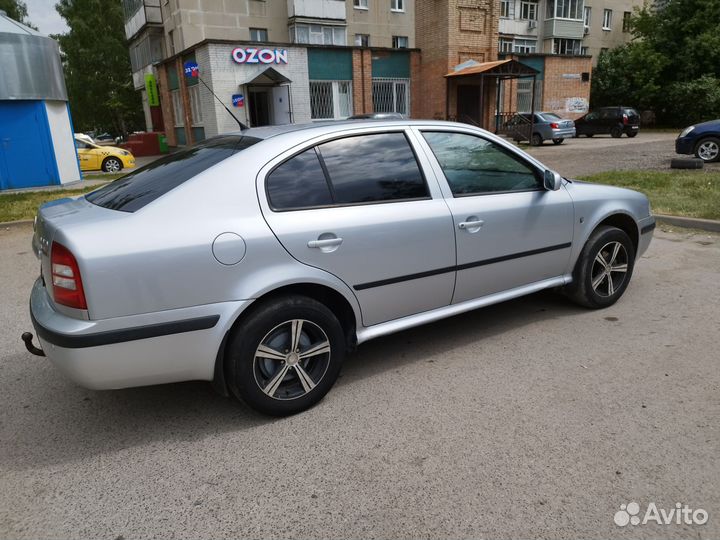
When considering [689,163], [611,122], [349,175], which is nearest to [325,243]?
[349,175]

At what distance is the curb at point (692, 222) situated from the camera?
7.15 metres

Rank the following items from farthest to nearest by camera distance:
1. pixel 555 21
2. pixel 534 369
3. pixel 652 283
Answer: pixel 555 21
pixel 652 283
pixel 534 369

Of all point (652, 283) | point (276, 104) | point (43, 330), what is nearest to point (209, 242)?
point (43, 330)

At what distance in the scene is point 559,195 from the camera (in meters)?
4.12

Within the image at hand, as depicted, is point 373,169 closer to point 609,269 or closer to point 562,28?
point 609,269

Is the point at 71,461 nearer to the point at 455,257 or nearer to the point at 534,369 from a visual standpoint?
the point at 455,257

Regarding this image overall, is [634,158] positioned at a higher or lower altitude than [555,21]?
lower

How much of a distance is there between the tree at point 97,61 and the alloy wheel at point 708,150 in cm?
4032

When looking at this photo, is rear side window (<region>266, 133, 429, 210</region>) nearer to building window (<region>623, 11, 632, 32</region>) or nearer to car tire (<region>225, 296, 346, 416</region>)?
car tire (<region>225, 296, 346, 416</region>)

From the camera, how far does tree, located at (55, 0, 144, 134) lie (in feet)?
135

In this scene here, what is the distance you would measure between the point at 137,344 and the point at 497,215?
240 cm

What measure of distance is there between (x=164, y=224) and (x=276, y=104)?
73.0 ft

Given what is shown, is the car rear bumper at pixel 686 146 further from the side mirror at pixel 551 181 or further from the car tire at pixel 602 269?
the side mirror at pixel 551 181

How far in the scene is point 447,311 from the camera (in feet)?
12.0
